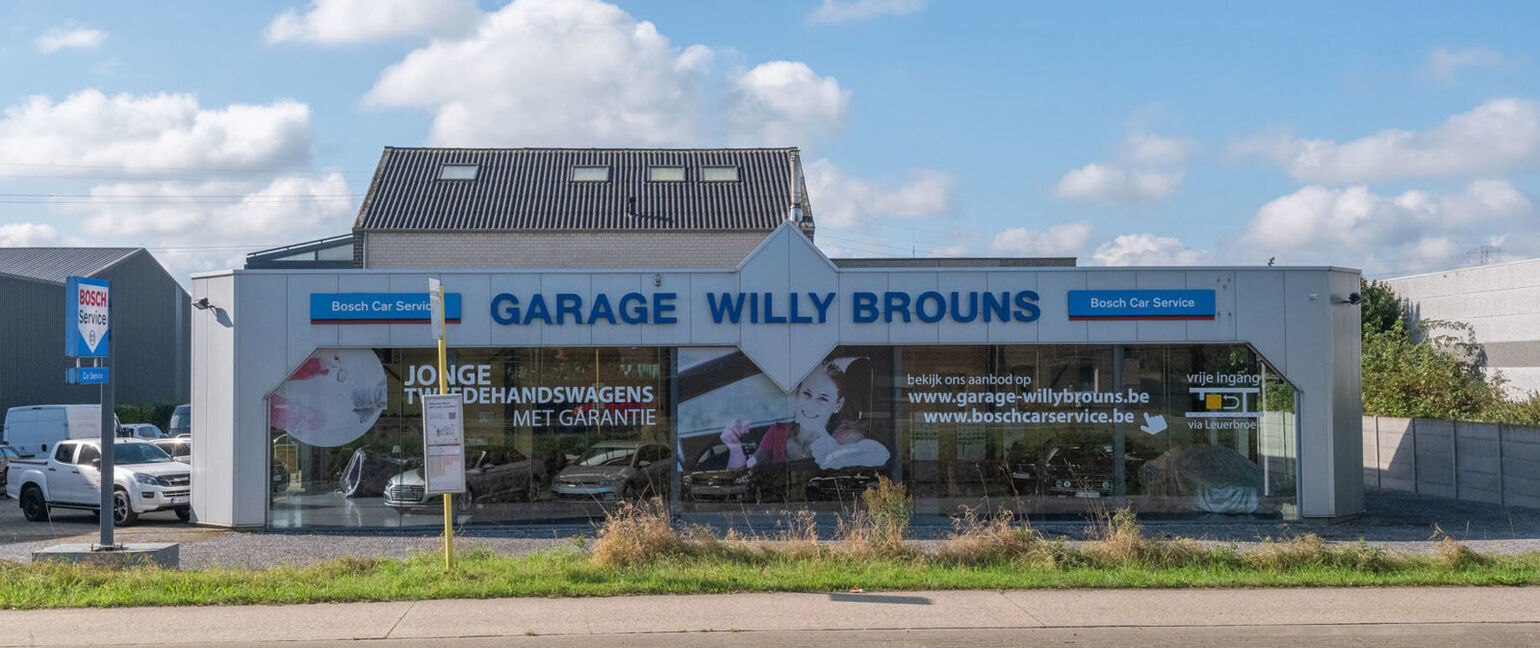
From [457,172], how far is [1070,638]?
24746 mm

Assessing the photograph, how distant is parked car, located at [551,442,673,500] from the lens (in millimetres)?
17703

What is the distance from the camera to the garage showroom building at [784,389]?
57.1 feet

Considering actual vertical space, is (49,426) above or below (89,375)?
below

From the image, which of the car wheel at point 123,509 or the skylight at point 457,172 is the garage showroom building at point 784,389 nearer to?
the car wheel at point 123,509

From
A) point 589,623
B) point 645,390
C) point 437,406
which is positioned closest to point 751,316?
point 645,390

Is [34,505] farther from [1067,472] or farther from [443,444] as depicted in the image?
[1067,472]

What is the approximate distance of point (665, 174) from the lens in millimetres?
31172

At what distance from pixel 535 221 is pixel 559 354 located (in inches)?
446

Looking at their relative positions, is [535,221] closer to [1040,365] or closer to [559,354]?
[559,354]

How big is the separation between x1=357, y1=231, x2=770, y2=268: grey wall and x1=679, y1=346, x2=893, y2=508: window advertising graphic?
10805 mm

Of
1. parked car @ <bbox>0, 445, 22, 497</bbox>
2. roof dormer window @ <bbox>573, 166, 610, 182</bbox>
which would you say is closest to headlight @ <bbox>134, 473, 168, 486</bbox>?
parked car @ <bbox>0, 445, 22, 497</bbox>

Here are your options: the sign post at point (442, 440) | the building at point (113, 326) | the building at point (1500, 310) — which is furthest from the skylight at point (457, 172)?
the building at point (1500, 310)

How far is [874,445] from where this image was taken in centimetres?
1784

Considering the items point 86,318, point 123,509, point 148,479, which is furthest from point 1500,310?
point 86,318
